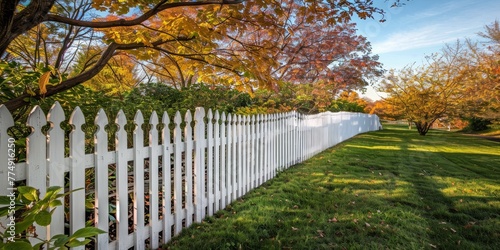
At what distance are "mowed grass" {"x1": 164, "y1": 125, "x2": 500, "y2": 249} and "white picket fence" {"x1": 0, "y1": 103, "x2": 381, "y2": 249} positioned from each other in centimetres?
27

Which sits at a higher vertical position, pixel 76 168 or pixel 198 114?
pixel 198 114

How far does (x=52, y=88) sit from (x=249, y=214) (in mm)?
2178

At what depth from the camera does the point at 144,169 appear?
3.08 m

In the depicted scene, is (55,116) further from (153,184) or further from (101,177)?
(153,184)

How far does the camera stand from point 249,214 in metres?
3.08

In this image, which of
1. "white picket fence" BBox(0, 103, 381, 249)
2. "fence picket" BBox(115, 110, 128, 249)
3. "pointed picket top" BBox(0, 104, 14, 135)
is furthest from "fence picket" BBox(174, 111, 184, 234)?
"pointed picket top" BBox(0, 104, 14, 135)

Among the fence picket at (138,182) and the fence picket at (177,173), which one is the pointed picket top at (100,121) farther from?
the fence picket at (177,173)

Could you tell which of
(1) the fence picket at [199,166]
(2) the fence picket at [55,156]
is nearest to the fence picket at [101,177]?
(2) the fence picket at [55,156]

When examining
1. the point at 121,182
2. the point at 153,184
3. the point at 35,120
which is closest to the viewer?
the point at 35,120

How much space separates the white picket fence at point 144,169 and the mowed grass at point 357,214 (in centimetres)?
27

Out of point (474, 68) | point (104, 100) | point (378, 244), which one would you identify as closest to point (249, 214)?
point (378, 244)

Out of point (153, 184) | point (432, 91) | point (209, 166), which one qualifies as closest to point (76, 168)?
point (153, 184)

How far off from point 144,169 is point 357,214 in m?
2.45

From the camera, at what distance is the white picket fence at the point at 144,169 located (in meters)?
1.59
